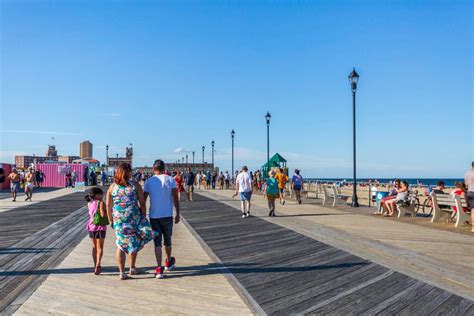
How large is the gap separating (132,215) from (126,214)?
0.27ft

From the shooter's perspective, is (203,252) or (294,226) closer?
(203,252)

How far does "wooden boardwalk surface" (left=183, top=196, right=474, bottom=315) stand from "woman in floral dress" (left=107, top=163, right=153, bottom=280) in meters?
1.53

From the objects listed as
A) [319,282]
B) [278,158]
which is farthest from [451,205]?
[278,158]

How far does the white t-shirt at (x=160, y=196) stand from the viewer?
7039mm

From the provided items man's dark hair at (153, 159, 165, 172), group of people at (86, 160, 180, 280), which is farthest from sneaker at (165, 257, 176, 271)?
man's dark hair at (153, 159, 165, 172)

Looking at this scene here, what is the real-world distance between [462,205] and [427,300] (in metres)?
9.47

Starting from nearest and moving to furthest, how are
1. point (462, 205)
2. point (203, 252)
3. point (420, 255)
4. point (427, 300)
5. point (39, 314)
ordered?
point (39, 314) < point (427, 300) < point (420, 255) < point (203, 252) < point (462, 205)

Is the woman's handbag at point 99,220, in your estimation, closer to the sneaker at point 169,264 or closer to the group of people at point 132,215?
the group of people at point 132,215

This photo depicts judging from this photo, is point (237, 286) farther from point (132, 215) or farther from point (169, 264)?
point (132, 215)

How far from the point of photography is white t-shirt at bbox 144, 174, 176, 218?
7.04m

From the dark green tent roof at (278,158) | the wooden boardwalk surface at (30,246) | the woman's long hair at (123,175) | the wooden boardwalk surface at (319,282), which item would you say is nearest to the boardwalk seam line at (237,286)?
the wooden boardwalk surface at (319,282)

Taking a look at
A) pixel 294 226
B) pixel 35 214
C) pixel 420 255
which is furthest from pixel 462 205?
pixel 35 214

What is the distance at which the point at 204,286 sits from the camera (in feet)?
21.0

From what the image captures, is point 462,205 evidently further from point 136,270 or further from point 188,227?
point 136,270
